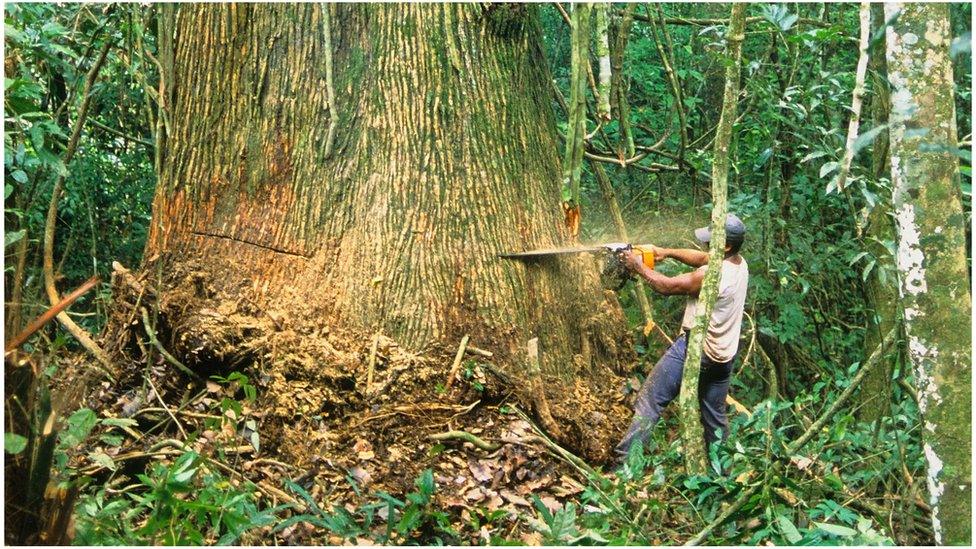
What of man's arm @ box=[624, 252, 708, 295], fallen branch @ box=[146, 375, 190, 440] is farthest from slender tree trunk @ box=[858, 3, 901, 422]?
fallen branch @ box=[146, 375, 190, 440]

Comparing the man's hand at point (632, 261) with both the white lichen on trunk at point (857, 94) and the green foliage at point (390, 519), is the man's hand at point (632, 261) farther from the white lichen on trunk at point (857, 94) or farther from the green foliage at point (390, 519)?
the green foliage at point (390, 519)

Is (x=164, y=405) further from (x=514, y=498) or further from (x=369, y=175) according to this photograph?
(x=514, y=498)

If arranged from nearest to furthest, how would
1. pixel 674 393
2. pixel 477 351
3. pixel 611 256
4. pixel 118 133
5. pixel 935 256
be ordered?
pixel 935 256 < pixel 477 351 < pixel 611 256 < pixel 674 393 < pixel 118 133

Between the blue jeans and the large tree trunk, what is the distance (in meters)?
0.49

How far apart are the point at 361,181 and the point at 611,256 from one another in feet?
5.12

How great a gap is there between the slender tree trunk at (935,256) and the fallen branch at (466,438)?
1905 millimetres

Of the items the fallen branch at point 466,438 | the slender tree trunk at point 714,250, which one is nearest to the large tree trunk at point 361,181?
the fallen branch at point 466,438

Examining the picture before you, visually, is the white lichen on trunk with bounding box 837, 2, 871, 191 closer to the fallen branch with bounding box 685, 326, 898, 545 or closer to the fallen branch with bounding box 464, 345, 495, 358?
the fallen branch with bounding box 685, 326, 898, 545

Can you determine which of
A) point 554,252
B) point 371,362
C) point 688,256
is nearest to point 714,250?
point 554,252

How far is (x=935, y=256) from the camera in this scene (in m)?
3.47

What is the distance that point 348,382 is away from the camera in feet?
14.3

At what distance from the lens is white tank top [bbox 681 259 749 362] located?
5422 millimetres

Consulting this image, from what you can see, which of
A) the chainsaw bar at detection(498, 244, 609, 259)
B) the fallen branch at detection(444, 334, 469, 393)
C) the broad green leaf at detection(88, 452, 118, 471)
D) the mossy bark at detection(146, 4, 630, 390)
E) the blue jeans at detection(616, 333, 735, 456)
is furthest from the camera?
the blue jeans at detection(616, 333, 735, 456)

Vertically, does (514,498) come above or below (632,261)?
below
